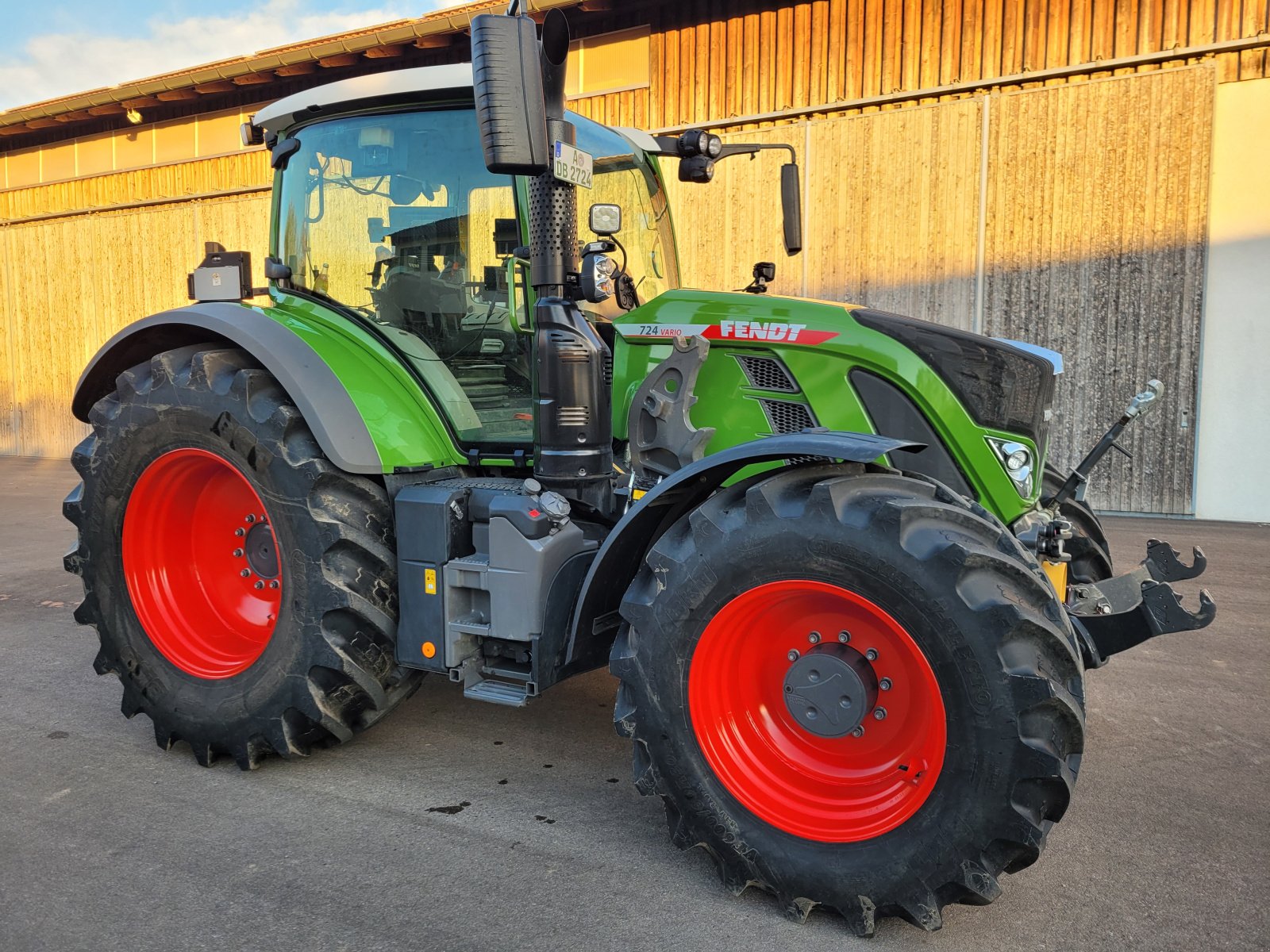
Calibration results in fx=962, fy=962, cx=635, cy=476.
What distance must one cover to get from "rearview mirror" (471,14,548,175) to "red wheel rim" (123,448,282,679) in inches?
68.3

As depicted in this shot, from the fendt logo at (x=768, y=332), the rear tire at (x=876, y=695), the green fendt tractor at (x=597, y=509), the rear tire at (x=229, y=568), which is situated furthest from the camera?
the rear tire at (x=229, y=568)

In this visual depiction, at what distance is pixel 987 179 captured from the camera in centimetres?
936

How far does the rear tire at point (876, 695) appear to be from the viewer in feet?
7.48

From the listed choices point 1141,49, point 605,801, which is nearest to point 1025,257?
point 1141,49

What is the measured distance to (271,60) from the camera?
40.9 feet

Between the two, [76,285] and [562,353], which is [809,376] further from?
[76,285]

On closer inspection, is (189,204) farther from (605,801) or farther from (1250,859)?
(1250,859)

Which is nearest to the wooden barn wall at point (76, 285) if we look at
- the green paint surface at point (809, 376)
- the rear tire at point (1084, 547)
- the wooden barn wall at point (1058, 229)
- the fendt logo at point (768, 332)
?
the wooden barn wall at point (1058, 229)

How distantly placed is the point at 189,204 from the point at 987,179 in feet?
36.6

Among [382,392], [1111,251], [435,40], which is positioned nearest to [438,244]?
[382,392]

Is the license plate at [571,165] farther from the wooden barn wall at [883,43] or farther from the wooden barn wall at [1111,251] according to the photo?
the wooden barn wall at [883,43]

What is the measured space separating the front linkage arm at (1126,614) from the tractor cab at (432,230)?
1.92m

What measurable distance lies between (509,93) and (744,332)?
107 centimetres

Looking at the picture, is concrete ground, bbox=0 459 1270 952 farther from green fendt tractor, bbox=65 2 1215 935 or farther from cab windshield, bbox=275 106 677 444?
cab windshield, bbox=275 106 677 444
